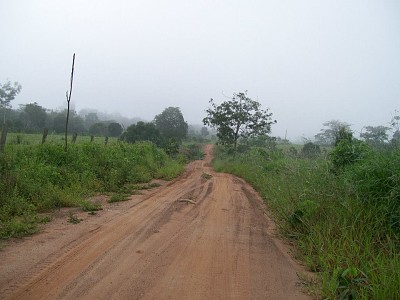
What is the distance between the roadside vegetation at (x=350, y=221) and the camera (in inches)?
137

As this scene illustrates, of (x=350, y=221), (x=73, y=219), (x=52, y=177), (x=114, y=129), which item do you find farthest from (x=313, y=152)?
(x=114, y=129)

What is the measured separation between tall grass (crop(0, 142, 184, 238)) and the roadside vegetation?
4.56 metres

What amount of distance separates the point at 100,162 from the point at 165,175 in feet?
11.3

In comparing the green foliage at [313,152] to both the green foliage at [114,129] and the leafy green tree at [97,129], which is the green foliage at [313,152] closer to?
the green foliage at [114,129]

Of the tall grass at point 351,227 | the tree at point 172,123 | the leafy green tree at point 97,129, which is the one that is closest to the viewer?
the tall grass at point 351,227

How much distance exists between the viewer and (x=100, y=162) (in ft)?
36.7

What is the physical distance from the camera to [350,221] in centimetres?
480

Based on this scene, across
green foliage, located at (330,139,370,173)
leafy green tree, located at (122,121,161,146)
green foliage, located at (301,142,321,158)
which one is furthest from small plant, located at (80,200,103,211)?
leafy green tree, located at (122,121,161,146)

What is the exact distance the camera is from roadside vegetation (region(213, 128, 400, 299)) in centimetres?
349

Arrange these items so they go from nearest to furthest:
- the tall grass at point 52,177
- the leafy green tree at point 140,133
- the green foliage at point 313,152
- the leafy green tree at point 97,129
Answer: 1. the tall grass at point 52,177
2. the green foliage at point 313,152
3. the leafy green tree at point 140,133
4. the leafy green tree at point 97,129

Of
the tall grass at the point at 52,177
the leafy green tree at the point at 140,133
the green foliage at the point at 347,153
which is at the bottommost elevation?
the tall grass at the point at 52,177

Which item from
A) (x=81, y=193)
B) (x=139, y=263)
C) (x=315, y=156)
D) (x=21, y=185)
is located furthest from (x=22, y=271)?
(x=315, y=156)

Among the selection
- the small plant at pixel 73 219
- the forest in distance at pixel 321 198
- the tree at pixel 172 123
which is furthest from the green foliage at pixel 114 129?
the small plant at pixel 73 219

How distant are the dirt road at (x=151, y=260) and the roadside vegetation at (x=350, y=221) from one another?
0.42 metres
